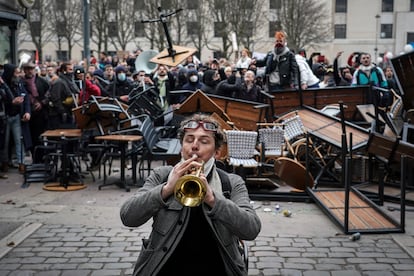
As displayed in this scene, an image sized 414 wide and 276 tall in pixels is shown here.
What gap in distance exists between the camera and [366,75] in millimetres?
12141

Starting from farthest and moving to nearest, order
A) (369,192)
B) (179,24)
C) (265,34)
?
(265,34)
(179,24)
(369,192)

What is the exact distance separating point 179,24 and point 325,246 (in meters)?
43.8

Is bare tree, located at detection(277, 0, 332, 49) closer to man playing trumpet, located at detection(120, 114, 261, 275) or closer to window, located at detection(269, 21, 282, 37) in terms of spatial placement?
window, located at detection(269, 21, 282, 37)

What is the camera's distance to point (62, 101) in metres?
10.7

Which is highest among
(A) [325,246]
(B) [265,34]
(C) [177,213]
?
(B) [265,34]

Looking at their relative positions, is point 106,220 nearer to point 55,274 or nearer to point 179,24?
point 55,274

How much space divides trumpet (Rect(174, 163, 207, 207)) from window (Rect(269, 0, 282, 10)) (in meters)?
48.8

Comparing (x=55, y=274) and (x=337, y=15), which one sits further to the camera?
(x=337, y=15)

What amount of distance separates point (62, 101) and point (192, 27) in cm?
4177

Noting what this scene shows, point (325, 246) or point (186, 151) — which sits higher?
point (186, 151)

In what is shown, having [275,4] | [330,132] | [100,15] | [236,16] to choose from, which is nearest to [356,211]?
[330,132]

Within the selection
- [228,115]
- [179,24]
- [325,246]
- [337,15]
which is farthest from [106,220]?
[337,15]

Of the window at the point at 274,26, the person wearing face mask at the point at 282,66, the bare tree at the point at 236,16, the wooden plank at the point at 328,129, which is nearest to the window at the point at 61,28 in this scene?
the bare tree at the point at 236,16

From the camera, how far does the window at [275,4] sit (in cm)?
5022
